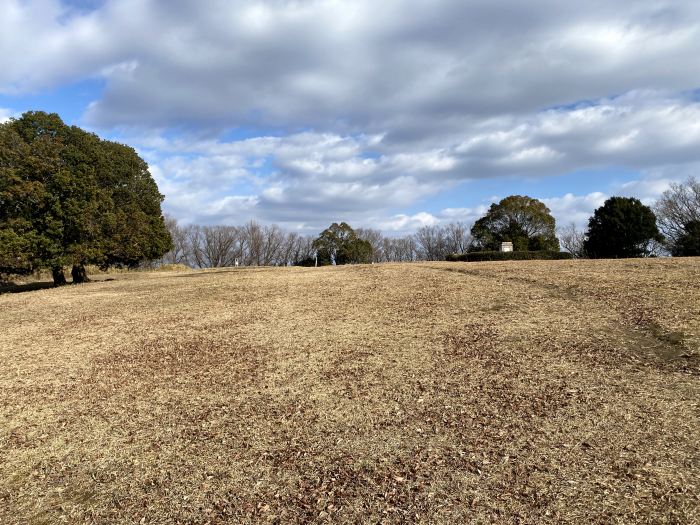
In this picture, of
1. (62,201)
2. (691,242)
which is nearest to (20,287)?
(62,201)

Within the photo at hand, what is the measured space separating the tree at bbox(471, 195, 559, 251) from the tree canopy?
28391mm

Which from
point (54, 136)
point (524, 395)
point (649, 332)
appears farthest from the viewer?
point (54, 136)

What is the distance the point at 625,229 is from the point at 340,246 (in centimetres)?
2214

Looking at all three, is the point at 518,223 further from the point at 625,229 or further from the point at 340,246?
the point at 340,246

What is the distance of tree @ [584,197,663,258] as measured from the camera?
32094 mm

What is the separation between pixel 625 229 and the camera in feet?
105

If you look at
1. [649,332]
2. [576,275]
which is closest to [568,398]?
[649,332]

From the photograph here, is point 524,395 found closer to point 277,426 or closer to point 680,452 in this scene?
point 680,452

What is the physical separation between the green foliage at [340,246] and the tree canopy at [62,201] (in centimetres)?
2163

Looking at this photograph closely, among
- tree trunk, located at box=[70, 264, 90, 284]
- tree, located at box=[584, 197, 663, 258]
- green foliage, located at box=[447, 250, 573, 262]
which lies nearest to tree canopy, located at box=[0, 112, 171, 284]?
tree trunk, located at box=[70, 264, 90, 284]

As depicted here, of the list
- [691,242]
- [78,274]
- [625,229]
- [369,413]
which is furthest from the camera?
[691,242]

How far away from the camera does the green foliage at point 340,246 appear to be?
144ft

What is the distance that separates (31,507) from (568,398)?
5668 mm

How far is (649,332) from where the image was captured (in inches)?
325
